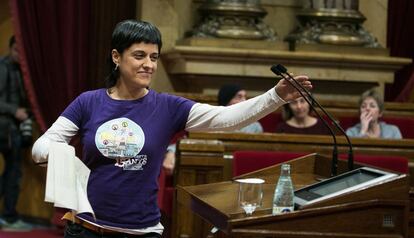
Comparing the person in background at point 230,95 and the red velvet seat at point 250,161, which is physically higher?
the person in background at point 230,95

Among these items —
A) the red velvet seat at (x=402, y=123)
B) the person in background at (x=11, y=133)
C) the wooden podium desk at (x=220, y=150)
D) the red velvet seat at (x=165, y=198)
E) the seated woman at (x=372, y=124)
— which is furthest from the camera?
the person in background at (x=11, y=133)

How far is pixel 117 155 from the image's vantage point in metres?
2.86

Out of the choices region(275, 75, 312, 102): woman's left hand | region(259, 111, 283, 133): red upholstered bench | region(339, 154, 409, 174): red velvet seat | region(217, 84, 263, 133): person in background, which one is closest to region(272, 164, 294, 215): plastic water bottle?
region(275, 75, 312, 102): woman's left hand

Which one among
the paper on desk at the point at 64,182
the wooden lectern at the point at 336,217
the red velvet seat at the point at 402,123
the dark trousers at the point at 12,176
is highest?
the paper on desk at the point at 64,182

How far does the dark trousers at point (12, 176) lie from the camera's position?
7000mm

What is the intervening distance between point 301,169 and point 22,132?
3.93m

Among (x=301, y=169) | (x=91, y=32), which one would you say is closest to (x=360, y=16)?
(x=91, y=32)

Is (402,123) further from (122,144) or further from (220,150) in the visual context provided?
(122,144)

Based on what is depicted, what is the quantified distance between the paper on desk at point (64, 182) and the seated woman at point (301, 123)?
386 centimetres

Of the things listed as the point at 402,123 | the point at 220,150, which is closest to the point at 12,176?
the point at 220,150

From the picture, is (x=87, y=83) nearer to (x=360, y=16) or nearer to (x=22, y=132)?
(x=22, y=132)

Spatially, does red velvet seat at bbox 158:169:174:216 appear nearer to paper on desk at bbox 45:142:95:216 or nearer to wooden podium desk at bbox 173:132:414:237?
wooden podium desk at bbox 173:132:414:237

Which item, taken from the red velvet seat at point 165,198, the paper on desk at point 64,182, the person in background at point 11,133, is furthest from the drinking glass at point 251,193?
the person in background at point 11,133

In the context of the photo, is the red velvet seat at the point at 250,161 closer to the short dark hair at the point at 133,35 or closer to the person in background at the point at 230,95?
the person in background at the point at 230,95
